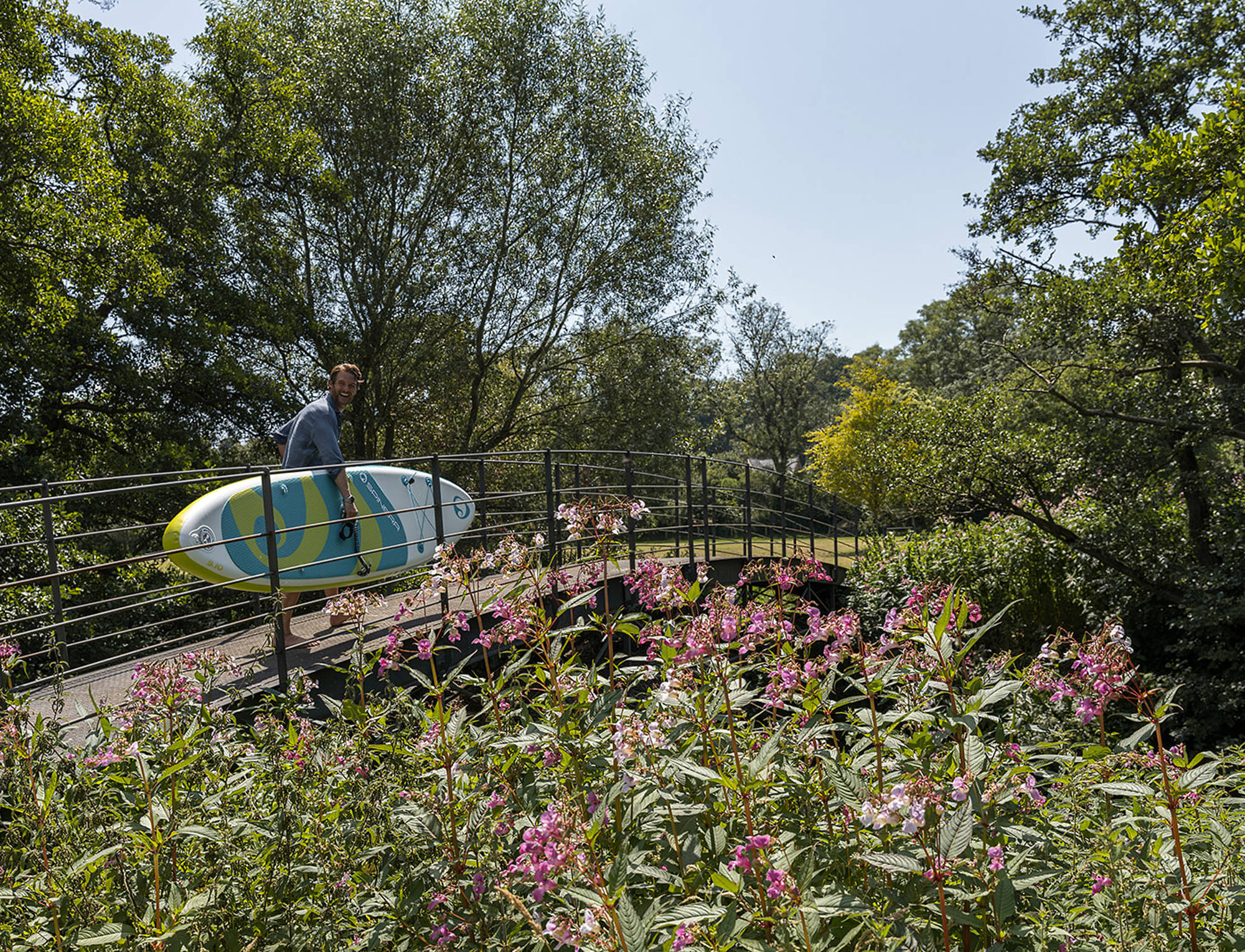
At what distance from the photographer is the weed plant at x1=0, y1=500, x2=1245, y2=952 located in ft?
4.00

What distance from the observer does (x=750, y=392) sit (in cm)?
3494

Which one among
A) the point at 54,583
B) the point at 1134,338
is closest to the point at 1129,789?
the point at 54,583

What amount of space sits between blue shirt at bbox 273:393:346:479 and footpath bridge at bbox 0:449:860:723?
557 millimetres

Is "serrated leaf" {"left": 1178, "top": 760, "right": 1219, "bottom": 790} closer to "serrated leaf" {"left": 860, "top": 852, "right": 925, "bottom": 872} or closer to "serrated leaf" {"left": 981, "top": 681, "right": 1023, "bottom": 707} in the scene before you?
"serrated leaf" {"left": 981, "top": 681, "right": 1023, "bottom": 707}

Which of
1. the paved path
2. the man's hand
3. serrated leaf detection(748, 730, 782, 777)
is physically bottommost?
the paved path

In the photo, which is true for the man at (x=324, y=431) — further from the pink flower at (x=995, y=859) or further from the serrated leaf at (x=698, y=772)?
the pink flower at (x=995, y=859)

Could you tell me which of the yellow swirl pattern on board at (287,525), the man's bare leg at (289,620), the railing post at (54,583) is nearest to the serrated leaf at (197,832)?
the man's bare leg at (289,620)

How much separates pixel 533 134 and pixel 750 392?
22342 millimetres

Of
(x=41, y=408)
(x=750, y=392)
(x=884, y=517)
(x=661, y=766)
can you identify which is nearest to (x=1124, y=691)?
(x=661, y=766)

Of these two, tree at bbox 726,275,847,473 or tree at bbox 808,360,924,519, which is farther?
tree at bbox 726,275,847,473

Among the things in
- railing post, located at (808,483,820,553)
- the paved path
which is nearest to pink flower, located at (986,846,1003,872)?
railing post, located at (808,483,820,553)

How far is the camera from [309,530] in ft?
18.7

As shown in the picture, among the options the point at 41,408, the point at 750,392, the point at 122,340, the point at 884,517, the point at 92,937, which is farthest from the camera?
the point at 750,392

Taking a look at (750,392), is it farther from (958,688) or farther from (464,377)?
(958,688)
